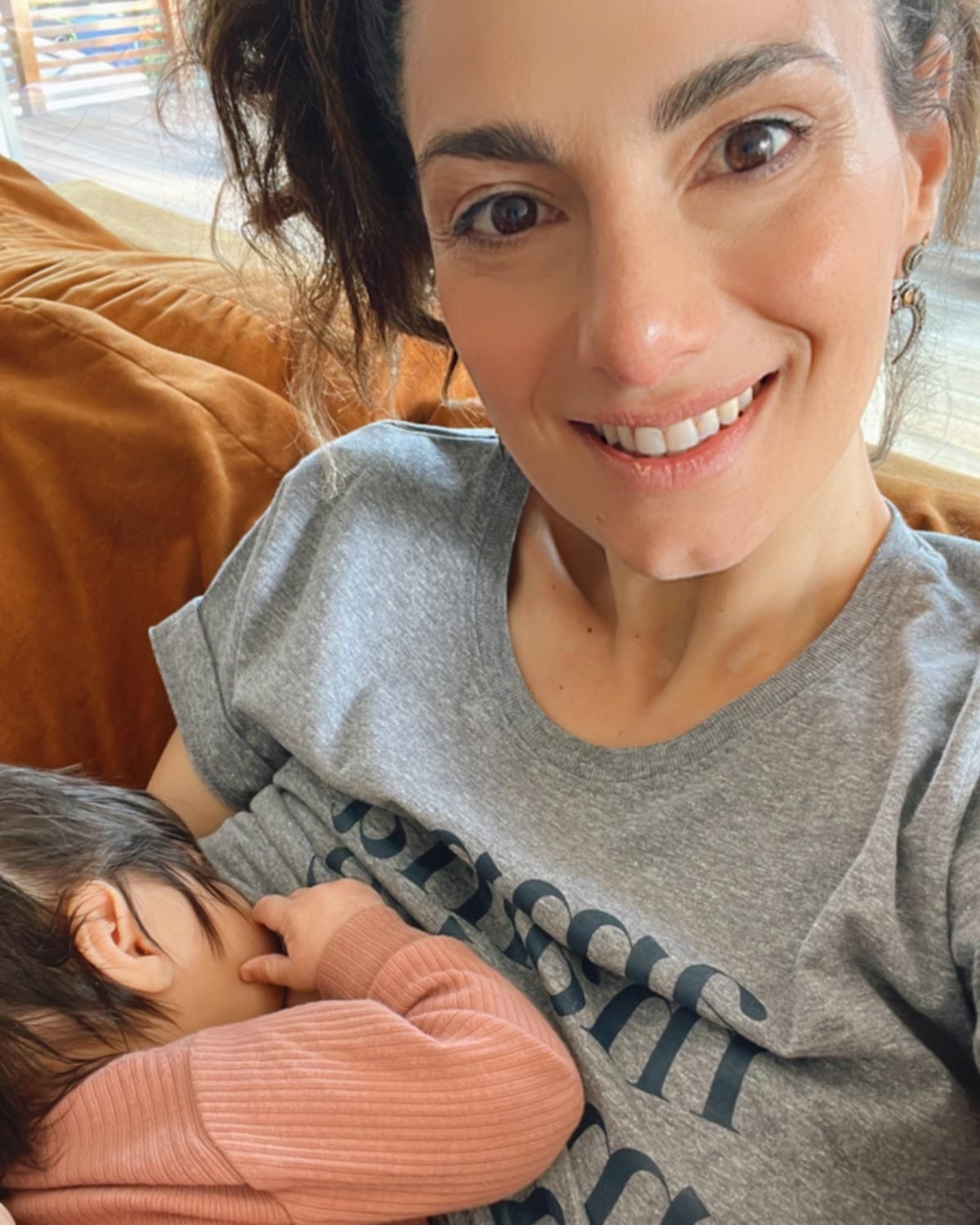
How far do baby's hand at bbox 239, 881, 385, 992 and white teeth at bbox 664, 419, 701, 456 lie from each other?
1.58ft

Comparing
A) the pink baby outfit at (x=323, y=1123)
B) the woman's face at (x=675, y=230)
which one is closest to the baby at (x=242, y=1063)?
the pink baby outfit at (x=323, y=1123)

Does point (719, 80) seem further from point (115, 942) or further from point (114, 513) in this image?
point (114, 513)

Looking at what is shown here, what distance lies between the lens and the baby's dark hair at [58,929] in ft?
3.18

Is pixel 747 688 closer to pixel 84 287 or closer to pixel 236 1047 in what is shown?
pixel 236 1047

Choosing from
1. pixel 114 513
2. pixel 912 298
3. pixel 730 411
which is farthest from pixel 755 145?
pixel 114 513

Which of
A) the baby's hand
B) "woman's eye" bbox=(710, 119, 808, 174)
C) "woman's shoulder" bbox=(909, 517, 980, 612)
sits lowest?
the baby's hand

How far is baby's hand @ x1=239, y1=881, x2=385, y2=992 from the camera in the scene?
3.46 ft

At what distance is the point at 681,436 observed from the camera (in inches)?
35.0

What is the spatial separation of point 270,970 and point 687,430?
0.62 meters

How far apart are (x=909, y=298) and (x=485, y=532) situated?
464 mm

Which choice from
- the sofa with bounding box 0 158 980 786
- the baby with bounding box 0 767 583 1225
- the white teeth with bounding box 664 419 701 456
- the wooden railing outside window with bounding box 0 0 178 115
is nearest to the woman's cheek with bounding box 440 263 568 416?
the white teeth with bounding box 664 419 701 456

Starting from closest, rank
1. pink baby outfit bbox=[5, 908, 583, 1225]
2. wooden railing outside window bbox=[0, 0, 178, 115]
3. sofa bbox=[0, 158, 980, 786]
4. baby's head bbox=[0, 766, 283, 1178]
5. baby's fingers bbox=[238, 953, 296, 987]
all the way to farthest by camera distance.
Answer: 1. pink baby outfit bbox=[5, 908, 583, 1225]
2. baby's head bbox=[0, 766, 283, 1178]
3. baby's fingers bbox=[238, 953, 296, 987]
4. sofa bbox=[0, 158, 980, 786]
5. wooden railing outside window bbox=[0, 0, 178, 115]

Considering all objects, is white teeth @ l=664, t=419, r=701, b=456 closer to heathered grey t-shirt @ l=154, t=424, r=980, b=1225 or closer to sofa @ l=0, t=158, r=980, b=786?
heathered grey t-shirt @ l=154, t=424, r=980, b=1225

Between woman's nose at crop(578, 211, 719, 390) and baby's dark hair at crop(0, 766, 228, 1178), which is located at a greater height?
woman's nose at crop(578, 211, 719, 390)
